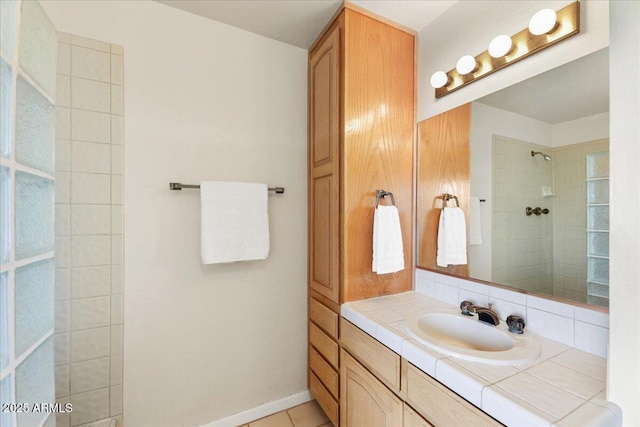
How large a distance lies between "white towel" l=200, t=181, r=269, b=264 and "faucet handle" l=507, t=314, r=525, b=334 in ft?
3.92

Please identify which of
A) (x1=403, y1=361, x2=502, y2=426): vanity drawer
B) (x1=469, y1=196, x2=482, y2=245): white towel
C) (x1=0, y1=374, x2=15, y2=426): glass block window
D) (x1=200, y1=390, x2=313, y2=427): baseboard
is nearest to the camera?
(x1=0, y1=374, x2=15, y2=426): glass block window

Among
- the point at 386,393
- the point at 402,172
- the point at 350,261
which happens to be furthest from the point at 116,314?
the point at 402,172

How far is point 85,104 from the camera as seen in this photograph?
49.8 inches

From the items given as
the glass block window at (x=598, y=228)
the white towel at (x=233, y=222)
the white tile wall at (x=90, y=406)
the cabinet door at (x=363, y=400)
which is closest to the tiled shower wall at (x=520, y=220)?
the glass block window at (x=598, y=228)

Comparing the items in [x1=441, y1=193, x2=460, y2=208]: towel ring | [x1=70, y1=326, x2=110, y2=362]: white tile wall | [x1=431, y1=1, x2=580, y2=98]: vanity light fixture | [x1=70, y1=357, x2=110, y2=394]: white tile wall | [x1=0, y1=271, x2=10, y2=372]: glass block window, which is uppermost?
[x1=431, y1=1, x2=580, y2=98]: vanity light fixture

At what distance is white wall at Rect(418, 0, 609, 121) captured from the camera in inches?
37.0

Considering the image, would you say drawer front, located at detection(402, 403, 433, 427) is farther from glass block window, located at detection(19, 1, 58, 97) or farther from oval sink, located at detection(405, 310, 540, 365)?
glass block window, located at detection(19, 1, 58, 97)

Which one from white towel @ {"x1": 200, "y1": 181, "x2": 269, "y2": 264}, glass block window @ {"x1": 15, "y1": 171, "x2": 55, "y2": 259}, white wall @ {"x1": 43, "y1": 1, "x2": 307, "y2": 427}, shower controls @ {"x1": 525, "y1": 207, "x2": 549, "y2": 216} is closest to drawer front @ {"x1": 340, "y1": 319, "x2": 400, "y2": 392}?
white wall @ {"x1": 43, "y1": 1, "x2": 307, "y2": 427}

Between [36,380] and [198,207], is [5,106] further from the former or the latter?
[198,207]

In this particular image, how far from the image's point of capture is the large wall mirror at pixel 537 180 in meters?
0.94

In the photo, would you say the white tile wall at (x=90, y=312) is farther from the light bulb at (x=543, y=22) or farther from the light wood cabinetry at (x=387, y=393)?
the light bulb at (x=543, y=22)

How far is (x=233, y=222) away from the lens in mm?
1473

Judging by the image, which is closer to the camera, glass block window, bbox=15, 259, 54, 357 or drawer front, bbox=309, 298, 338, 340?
glass block window, bbox=15, 259, 54, 357

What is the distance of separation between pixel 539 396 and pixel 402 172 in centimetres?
112
